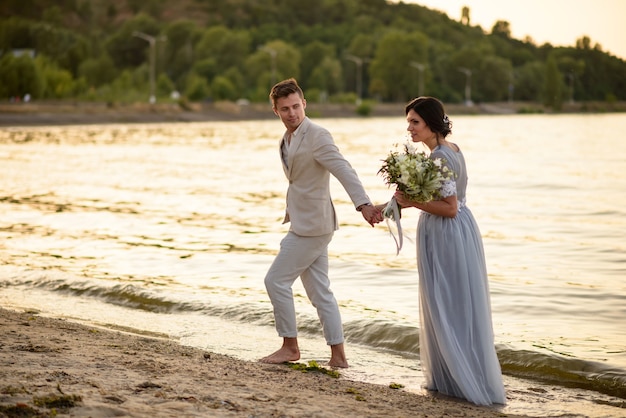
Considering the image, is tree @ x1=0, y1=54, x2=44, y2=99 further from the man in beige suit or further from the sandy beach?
the man in beige suit

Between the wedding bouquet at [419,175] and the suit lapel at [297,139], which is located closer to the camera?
the wedding bouquet at [419,175]

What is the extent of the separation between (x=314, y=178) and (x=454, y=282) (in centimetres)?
134

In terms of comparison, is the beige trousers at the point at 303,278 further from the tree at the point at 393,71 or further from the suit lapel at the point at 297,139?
the tree at the point at 393,71

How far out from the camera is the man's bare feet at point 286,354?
7766 mm

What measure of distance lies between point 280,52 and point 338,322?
149996 mm

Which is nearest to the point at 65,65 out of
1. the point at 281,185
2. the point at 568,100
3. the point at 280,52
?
the point at 280,52

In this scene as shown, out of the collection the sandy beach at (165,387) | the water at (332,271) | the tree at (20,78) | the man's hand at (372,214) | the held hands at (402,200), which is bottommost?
the water at (332,271)

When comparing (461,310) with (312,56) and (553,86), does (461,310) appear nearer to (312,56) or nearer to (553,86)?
(312,56)


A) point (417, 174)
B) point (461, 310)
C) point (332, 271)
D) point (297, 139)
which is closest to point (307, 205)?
point (297, 139)

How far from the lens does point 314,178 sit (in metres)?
7.27

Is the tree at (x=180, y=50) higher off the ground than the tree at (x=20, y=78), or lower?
higher

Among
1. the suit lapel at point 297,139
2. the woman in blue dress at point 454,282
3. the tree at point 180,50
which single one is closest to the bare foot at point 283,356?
the woman in blue dress at point 454,282

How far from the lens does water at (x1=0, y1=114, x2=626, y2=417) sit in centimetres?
846

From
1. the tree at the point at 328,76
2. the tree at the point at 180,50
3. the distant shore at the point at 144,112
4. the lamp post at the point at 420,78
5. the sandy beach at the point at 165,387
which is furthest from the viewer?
the tree at the point at 180,50
